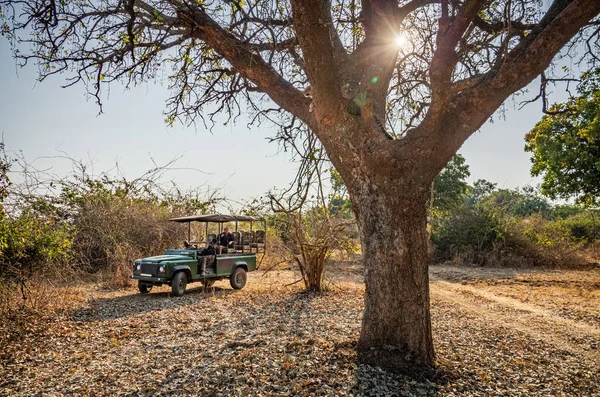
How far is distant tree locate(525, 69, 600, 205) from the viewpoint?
13.9m

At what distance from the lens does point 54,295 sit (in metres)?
7.05

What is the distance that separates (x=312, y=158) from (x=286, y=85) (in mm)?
1087

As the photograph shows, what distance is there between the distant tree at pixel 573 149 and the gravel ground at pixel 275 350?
296 inches

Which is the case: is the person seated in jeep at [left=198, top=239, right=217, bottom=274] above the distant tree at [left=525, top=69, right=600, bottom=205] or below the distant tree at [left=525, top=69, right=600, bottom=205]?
below

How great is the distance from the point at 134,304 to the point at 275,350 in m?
4.97

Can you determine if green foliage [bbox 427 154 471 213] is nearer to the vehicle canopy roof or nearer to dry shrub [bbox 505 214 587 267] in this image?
dry shrub [bbox 505 214 587 267]

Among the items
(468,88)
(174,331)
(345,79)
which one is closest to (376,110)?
(345,79)

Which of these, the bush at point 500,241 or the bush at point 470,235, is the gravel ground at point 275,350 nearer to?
the bush at point 500,241

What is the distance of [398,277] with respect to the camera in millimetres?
4305

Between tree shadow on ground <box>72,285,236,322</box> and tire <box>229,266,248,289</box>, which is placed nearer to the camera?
tree shadow on ground <box>72,285,236,322</box>

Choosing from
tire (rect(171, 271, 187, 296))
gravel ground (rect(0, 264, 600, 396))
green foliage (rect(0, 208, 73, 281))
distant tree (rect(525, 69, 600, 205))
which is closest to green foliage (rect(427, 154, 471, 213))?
distant tree (rect(525, 69, 600, 205))

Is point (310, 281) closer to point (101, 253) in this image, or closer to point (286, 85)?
point (286, 85)

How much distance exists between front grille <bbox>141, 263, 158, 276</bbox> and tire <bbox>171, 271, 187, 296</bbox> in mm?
496

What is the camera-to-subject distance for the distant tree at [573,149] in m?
13.9
